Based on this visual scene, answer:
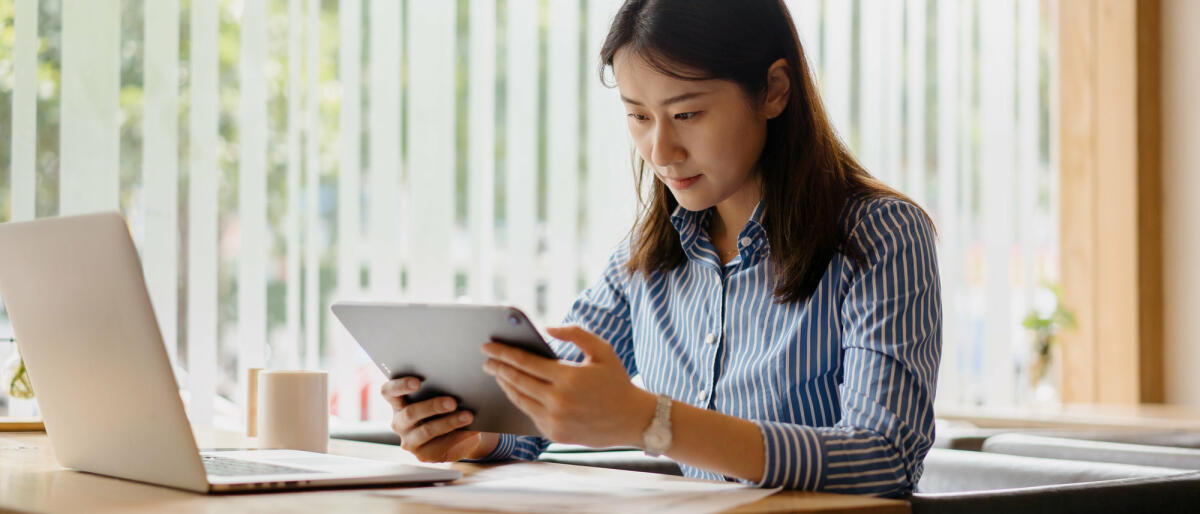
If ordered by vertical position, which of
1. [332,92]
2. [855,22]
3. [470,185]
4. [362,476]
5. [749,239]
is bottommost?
[362,476]

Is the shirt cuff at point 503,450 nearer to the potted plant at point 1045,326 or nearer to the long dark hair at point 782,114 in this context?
the long dark hair at point 782,114

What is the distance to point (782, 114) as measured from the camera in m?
Result: 1.48

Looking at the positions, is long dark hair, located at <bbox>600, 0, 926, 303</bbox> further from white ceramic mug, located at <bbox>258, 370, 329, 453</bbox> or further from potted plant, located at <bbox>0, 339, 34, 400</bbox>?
potted plant, located at <bbox>0, 339, 34, 400</bbox>

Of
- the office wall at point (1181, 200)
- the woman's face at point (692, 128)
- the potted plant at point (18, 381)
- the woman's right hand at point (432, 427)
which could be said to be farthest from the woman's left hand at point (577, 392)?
the office wall at point (1181, 200)

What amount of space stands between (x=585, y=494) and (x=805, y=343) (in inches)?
18.2

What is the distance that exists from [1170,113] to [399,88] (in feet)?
9.35

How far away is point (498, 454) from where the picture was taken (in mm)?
1368

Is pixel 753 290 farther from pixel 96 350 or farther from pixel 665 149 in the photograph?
pixel 96 350

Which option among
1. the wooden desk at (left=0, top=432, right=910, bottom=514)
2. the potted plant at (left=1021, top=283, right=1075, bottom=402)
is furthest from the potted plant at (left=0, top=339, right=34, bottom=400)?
the potted plant at (left=1021, top=283, right=1075, bottom=402)

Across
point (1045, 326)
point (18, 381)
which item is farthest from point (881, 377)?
point (1045, 326)

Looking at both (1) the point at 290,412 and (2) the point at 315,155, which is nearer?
(1) the point at 290,412

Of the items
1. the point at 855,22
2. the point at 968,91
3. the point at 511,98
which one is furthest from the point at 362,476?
the point at 968,91

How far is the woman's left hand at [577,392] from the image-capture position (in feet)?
3.30

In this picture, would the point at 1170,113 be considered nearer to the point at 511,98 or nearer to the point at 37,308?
the point at 511,98
